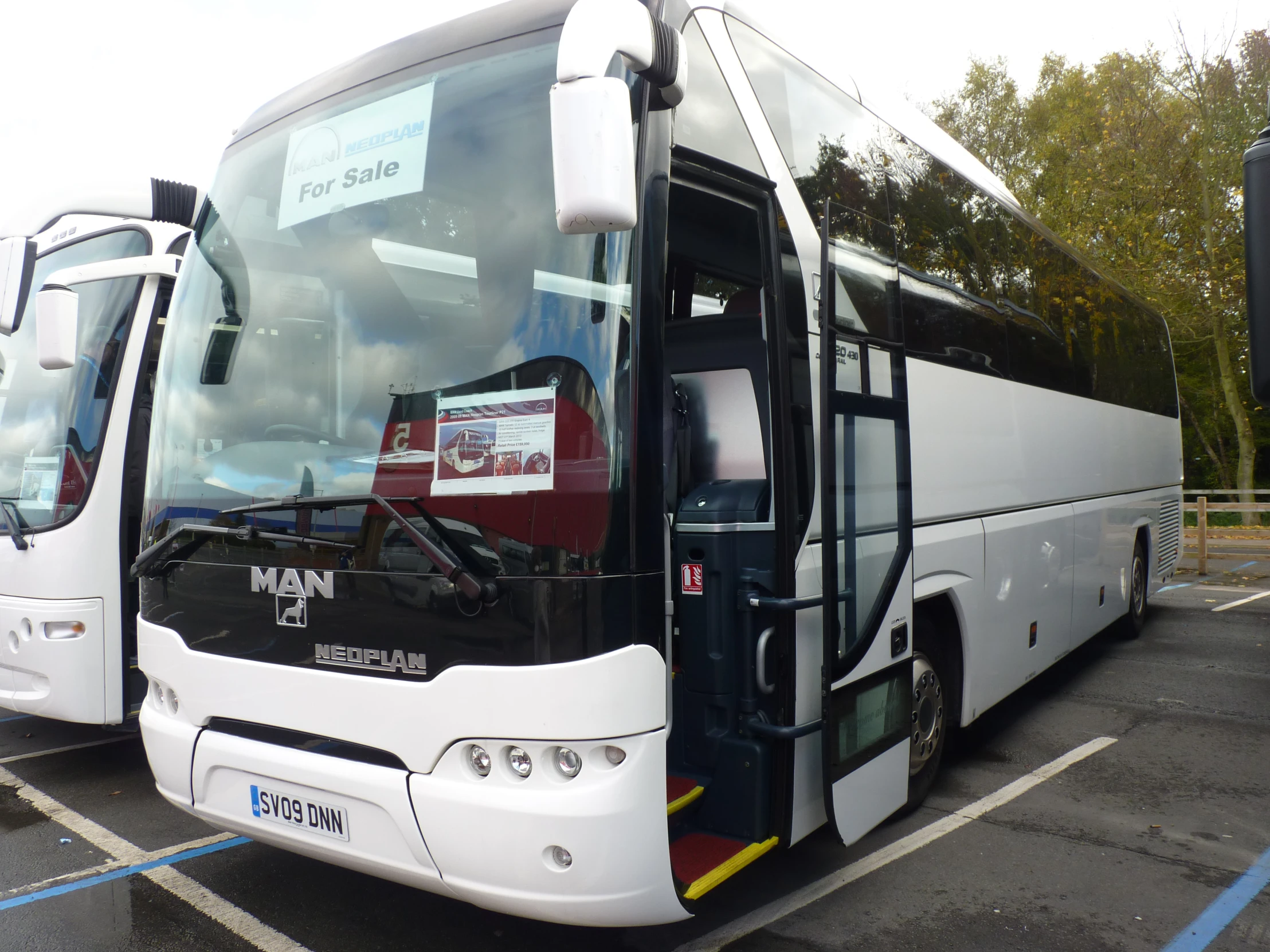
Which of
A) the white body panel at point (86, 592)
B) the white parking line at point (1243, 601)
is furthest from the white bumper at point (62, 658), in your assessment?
the white parking line at point (1243, 601)

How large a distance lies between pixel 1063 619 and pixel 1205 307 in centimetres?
1892

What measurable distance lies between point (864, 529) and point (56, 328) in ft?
12.0

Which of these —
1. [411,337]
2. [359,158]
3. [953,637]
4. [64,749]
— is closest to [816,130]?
[359,158]

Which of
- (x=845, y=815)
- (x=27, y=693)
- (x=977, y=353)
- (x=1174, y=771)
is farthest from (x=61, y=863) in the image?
(x=1174, y=771)

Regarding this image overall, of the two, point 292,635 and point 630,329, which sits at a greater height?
point 630,329

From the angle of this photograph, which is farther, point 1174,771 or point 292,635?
point 1174,771

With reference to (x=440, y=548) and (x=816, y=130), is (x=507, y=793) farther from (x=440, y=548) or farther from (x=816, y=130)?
(x=816, y=130)

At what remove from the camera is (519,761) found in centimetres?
280

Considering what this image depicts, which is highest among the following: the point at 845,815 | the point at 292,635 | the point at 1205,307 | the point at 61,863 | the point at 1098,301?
the point at 1205,307

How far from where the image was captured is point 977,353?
217 inches

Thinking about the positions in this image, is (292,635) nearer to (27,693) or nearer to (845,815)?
(845,815)

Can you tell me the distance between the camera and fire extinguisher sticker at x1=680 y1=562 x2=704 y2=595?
364 centimetres

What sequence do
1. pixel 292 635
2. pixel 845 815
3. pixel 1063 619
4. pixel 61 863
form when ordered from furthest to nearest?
pixel 1063 619, pixel 61 863, pixel 845 815, pixel 292 635

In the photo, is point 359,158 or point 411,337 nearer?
point 411,337
